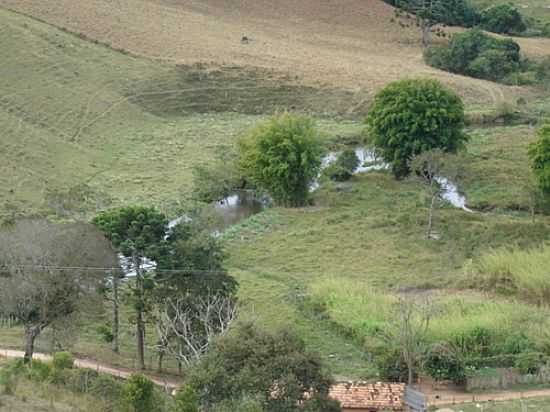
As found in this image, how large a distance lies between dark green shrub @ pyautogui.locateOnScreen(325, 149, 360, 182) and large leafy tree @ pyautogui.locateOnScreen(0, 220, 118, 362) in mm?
24729

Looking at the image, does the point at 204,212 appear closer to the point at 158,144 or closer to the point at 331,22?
the point at 158,144

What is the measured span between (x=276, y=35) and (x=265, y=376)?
64.0 m

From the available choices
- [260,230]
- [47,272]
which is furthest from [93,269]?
[260,230]

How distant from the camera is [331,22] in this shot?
313 ft

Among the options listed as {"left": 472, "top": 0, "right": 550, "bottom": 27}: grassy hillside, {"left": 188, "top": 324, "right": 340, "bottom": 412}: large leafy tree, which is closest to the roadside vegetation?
{"left": 188, "top": 324, "right": 340, "bottom": 412}: large leafy tree

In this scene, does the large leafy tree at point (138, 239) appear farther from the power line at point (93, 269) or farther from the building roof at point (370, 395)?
the building roof at point (370, 395)

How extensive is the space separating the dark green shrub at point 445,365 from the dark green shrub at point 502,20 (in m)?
69.0

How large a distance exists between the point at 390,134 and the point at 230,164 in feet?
27.6

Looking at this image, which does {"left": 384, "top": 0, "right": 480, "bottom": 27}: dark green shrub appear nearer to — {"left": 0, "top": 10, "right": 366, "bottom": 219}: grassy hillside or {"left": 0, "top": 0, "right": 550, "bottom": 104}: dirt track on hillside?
{"left": 0, "top": 0, "right": 550, "bottom": 104}: dirt track on hillside

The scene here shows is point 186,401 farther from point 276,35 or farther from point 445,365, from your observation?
point 276,35

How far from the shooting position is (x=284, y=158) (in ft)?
183

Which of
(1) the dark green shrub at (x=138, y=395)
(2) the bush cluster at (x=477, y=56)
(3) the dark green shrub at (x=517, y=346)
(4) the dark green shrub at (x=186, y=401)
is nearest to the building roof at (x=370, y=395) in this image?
(3) the dark green shrub at (x=517, y=346)

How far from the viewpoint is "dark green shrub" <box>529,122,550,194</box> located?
173 ft

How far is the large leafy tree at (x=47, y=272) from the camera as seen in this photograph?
3475 centimetres
